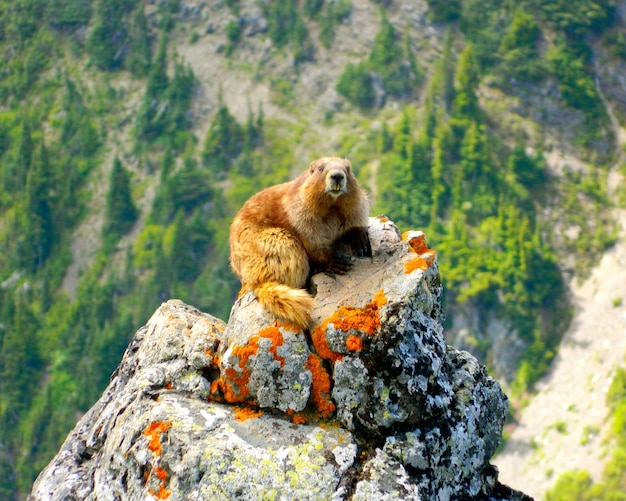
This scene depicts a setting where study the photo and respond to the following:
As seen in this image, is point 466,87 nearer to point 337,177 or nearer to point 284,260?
point 337,177

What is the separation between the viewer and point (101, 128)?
617ft

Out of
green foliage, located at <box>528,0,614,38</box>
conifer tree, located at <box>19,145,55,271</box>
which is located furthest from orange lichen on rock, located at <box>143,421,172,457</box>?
conifer tree, located at <box>19,145,55,271</box>

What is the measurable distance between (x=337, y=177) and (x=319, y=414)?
5398 mm

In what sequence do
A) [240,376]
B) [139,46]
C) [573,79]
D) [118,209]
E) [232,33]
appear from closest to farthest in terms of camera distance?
[240,376] < [573,79] < [118,209] < [232,33] < [139,46]

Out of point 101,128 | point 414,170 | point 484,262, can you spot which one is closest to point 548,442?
point 484,262

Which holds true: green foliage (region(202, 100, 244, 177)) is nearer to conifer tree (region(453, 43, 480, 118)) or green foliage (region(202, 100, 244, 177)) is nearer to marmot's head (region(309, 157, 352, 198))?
conifer tree (region(453, 43, 480, 118))

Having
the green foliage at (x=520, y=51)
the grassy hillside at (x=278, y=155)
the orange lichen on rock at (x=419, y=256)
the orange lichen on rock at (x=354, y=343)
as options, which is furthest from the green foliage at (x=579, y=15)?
the orange lichen on rock at (x=354, y=343)

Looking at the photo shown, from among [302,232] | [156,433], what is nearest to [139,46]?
[302,232]

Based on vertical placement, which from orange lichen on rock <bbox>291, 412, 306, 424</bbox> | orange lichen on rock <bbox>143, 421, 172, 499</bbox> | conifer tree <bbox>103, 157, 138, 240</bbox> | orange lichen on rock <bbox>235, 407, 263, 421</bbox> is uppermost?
orange lichen on rock <bbox>291, 412, 306, 424</bbox>

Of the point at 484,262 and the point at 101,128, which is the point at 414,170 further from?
the point at 101,128

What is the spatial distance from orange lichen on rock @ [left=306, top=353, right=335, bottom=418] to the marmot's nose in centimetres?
418

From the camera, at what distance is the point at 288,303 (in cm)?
1709

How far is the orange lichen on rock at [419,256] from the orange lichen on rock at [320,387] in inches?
113

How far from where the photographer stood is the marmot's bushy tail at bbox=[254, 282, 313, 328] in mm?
16984
